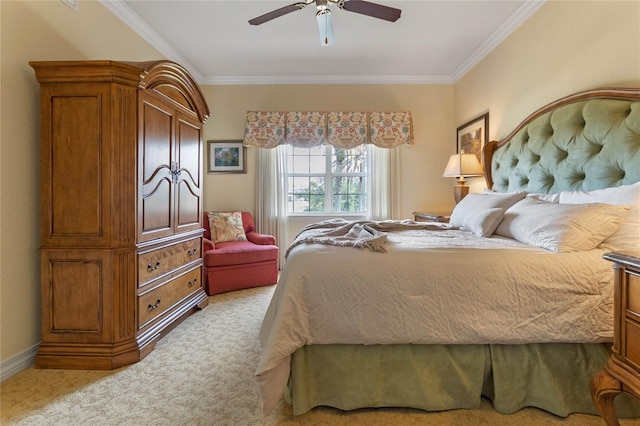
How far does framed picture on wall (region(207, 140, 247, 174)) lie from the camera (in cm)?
426

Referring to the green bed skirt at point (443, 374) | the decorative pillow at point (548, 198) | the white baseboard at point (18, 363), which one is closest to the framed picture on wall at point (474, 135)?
the decorative pillow at point (548, 198)

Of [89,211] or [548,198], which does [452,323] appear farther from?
[89,211]

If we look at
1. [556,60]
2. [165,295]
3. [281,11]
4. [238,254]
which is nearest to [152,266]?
[165,295]

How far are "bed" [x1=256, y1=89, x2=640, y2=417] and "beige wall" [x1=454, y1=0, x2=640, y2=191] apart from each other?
0.91 metres

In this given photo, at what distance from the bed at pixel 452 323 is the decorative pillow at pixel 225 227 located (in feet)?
7.77

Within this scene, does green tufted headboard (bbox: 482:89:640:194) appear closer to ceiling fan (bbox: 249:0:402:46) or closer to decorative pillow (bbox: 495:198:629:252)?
decorative pillow (bbox: 495:198:629:252)

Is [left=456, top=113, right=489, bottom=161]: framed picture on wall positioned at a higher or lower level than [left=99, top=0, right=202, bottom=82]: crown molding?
lower

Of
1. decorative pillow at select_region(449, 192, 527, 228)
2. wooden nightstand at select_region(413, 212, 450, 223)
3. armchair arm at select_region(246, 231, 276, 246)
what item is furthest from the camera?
armchair arm at select_region(246, 231, 276, 246)

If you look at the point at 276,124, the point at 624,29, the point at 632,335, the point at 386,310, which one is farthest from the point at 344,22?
the point at 632,335

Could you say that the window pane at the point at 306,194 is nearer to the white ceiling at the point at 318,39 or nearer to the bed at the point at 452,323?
the white ceiling at the point at 318,39

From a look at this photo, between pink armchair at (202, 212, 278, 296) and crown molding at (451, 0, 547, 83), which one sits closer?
crown molding at (451, 0, 547, 83)

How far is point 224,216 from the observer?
12.6ft

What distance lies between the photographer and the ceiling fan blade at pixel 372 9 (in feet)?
6.81

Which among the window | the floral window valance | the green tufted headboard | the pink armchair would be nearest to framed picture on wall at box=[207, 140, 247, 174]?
the floral window valance
